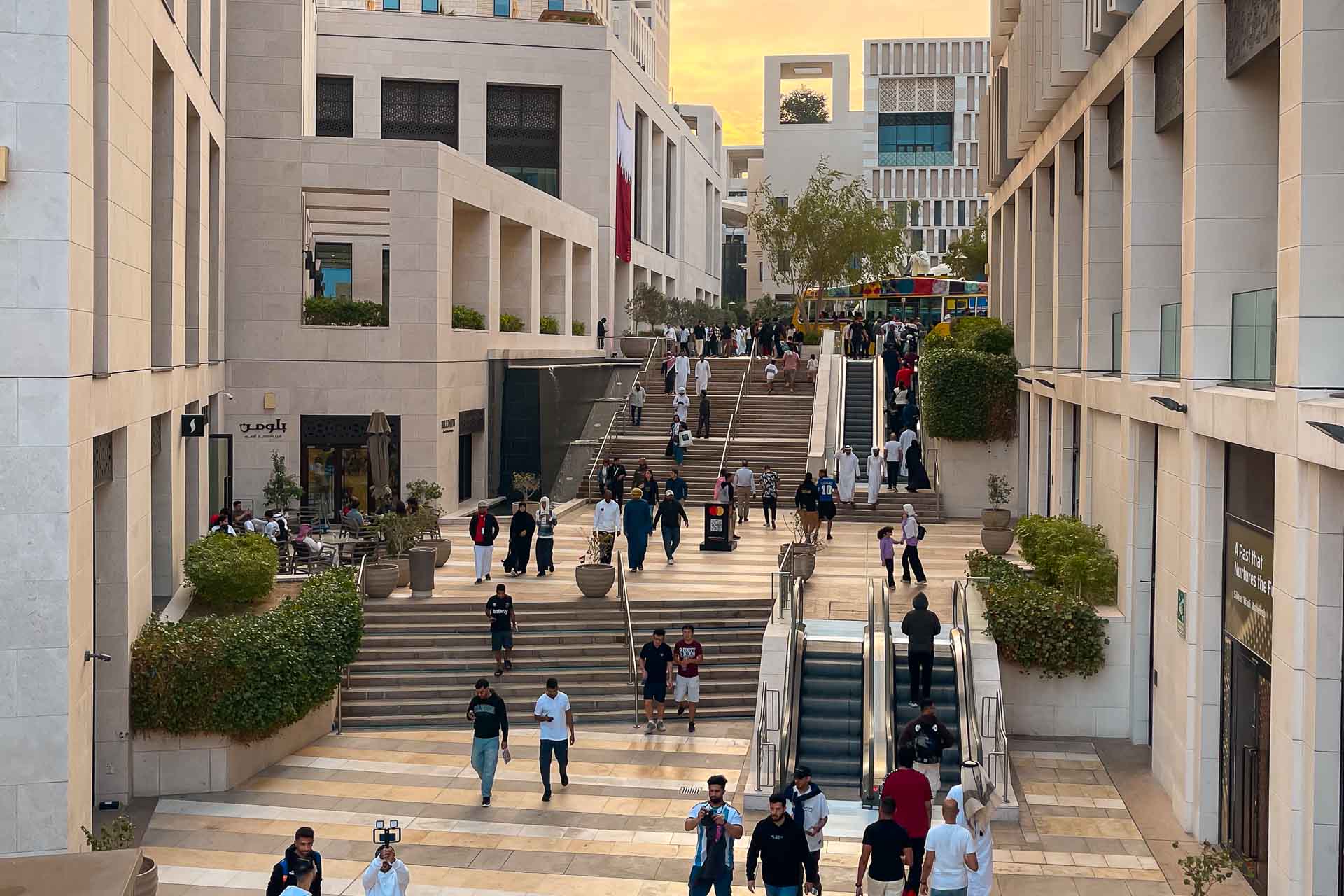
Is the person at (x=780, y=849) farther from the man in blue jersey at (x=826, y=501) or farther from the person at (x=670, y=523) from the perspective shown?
the man in blue jersey at (x=826, y=501)

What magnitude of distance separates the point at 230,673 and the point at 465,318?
19280 millimetres

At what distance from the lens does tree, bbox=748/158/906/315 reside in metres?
62.7

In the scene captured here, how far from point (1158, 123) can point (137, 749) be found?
14.5 m

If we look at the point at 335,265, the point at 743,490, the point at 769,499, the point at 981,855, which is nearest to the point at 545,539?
the point at 769,499

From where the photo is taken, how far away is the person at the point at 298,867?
9914 millimetres

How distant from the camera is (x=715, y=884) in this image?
36.3ft

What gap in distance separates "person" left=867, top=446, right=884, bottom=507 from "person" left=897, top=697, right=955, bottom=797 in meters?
16.1

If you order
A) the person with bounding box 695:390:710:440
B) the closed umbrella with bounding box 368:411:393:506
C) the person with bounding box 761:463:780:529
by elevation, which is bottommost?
the person with bounding box 761:463:780:529

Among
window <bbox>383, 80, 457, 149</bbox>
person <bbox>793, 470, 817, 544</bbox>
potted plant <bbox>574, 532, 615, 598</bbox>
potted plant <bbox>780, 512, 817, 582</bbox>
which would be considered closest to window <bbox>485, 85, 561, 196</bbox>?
window <bbox>383, 80, 457, 149</bbox>

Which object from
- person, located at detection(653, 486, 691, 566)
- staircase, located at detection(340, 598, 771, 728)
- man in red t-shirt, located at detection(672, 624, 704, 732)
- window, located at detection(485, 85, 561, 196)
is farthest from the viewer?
window, located at detection(485, 85, 561, 196)

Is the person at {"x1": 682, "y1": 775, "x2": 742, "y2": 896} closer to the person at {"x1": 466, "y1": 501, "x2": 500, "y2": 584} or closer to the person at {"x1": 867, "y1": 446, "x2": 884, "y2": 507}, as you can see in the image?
the person at {"x1": 466, "y1": 501, "x2": 500, "y2": 584}

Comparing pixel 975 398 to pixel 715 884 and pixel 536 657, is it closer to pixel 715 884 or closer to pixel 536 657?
pixel 536 657

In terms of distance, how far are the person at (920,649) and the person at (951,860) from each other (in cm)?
611

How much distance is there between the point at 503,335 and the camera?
37844 millimetres
